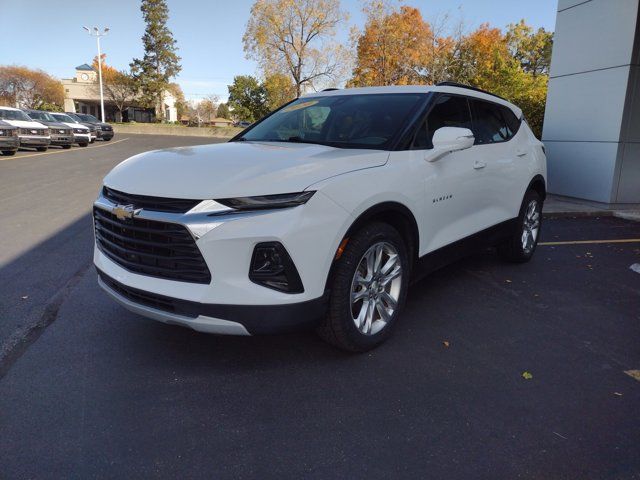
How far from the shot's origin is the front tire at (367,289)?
3104mm

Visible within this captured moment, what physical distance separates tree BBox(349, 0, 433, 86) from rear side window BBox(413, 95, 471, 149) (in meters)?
28.6

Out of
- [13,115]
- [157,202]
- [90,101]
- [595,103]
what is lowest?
[157,202]

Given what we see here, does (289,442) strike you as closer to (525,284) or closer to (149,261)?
(149,261)

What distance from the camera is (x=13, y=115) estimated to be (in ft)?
68.5

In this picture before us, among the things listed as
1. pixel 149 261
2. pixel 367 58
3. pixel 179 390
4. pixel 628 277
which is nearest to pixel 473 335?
pixel 179 390

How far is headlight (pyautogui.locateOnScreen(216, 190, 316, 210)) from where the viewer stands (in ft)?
8.99

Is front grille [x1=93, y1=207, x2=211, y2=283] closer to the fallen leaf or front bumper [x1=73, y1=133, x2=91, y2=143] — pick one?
the fallen leaf

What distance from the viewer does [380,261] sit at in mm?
3480

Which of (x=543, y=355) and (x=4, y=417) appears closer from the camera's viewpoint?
(x=4, y=417)

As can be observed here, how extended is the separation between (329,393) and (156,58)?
7185cm

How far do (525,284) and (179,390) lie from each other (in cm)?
362

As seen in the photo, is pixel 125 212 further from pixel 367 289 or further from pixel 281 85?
pixel 281 85

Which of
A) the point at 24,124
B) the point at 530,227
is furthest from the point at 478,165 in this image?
the point at 24,124

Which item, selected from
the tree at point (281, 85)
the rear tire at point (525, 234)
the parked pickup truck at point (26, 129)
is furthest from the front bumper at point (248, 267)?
the tree at point (281, 85)
